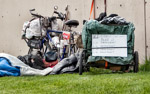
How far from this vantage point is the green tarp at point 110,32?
4234 mm

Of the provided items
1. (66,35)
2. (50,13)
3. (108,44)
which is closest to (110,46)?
(108,44)

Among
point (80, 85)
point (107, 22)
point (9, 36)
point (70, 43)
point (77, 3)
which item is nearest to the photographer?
point (80, 85)

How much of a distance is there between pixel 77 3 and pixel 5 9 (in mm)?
2369

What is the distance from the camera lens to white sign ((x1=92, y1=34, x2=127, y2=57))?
4.26 m

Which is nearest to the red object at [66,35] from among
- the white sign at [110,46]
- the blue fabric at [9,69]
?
the blue fabric at [9,69]

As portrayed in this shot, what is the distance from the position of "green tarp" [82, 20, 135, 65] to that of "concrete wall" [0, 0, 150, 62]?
125cm

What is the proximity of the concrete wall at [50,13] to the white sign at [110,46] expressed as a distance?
1.29 metres

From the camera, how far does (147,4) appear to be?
543 cm

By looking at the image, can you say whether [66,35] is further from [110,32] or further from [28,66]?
[110,32]

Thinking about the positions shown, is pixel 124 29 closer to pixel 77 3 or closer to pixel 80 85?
pixel 80 85

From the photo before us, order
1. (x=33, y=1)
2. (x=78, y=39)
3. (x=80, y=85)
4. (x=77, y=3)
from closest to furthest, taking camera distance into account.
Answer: (x=80, y=85) < (x=78, y=39) < (x=77, y=3) < (x=33, y=1)

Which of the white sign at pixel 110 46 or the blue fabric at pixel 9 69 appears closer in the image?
the white sign at pixel 110 46

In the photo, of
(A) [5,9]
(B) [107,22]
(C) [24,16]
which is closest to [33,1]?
(C) [24,16]

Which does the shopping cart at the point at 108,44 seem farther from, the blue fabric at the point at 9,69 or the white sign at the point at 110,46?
the blue fabric at the point at 9,69
